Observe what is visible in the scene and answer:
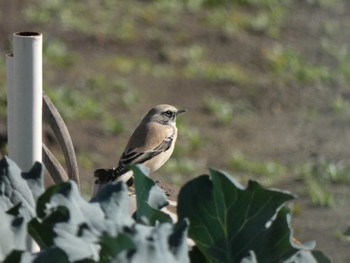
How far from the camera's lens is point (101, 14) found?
11711 mm

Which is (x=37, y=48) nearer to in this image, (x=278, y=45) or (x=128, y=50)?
(x=128, y=50)

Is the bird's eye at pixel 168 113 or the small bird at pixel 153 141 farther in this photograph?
the bird's eye at pixel 168 113

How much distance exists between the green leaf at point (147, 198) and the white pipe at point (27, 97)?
519mm

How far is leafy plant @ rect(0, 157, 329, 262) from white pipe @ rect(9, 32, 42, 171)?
0.49 m

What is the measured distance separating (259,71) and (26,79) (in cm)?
815

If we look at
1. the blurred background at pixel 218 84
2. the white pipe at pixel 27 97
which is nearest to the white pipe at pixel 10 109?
the white pipe at pixel 27 97

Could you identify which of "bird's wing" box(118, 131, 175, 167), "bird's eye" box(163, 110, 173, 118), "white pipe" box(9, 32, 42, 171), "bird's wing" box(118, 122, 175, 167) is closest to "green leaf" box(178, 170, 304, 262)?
"white pipe" box(9, 32, 42, 171)

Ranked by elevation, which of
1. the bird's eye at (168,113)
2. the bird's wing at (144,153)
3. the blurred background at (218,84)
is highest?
the bird's eye at (168,113)

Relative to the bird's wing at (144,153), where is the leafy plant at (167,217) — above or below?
above

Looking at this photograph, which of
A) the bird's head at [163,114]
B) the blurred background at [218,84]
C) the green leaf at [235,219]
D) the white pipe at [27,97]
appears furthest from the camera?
the blurred background at [218,84]

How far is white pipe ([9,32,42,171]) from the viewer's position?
2.58 metres

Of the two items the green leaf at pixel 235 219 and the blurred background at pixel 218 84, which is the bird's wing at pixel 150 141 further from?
the green leaf at pixel 235 219

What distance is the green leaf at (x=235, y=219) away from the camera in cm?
206

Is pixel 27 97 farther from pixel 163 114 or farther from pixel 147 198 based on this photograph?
pixel 163 114
